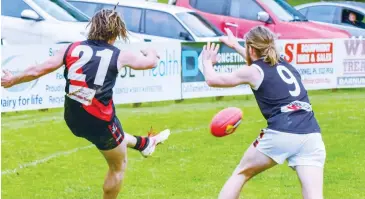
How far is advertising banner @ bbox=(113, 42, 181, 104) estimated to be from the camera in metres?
16.8

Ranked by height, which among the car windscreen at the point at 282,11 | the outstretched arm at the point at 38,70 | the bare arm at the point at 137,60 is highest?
the bare arm at the point at 137,60

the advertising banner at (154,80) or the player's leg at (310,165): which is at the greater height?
the player's leg at (310,165)

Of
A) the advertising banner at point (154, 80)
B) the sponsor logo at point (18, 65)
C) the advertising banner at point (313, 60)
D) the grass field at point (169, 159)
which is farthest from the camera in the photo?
the advertising banner at point (313, 60)

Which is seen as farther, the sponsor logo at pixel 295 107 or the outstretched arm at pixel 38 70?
the outstretched arm at pixel 38 70

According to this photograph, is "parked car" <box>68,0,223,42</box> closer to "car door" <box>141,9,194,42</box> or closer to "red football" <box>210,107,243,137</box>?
"car door" <box>141,9,194,42</box>

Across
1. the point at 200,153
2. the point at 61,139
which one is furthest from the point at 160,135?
the point at 61,139

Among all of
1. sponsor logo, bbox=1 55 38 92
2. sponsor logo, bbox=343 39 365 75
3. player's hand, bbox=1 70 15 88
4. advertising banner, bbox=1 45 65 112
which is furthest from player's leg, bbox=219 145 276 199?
sponsor logo, bbox=343 39 365 75

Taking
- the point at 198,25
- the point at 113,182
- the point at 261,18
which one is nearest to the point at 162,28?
the point at 198,25

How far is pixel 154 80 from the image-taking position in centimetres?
1722

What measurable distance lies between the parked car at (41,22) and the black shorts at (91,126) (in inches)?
386

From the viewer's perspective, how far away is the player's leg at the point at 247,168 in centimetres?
771

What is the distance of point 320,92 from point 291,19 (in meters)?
2.12

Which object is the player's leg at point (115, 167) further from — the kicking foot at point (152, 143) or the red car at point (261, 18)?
the red car at point (261, 18)

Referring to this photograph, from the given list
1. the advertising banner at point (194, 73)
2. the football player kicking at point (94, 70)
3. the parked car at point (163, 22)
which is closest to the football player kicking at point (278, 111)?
the football player kicking at point (94, 70)
